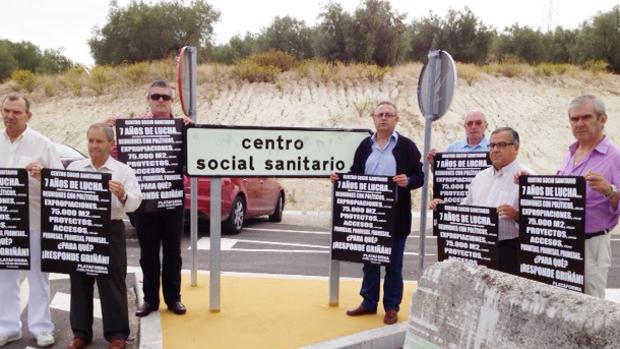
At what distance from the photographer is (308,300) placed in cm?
649

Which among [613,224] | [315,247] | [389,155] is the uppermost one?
[389,155]

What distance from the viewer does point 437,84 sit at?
5781mm

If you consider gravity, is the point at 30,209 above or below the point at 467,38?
below

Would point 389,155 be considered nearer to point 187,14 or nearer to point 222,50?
point 187,14

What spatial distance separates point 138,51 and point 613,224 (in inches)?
1315

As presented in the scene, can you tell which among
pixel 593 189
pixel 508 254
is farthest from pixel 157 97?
pixel 593 189

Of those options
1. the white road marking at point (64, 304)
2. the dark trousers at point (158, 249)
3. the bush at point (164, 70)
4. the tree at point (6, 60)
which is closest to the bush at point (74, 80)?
the bush at point (164, 70)

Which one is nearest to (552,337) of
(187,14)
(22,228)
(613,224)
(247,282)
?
(613,224)

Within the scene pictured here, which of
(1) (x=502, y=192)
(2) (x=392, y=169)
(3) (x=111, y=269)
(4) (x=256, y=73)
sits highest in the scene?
(4) (x=256, y=73)

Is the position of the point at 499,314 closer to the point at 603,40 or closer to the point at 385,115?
the point at 385,115

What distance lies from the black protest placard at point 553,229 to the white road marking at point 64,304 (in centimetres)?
414

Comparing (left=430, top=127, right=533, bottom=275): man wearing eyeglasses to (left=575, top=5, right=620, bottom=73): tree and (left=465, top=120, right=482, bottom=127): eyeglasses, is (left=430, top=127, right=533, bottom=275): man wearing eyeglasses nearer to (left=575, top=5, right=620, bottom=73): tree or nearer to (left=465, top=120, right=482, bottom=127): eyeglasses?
(left=465, top=120, right=482, bottom=127): eyeglasses

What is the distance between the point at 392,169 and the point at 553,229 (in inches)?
65.4

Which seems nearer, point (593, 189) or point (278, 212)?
point (593, 189)
